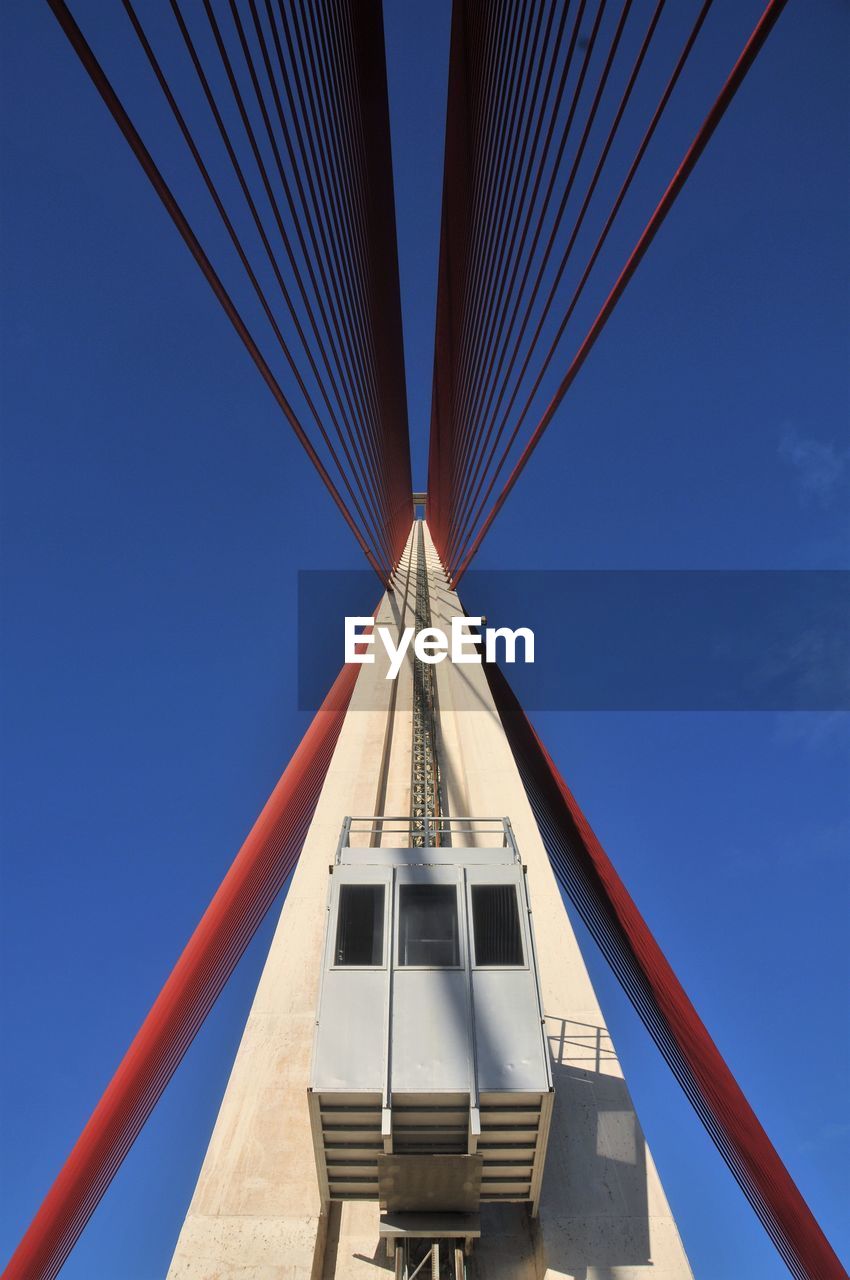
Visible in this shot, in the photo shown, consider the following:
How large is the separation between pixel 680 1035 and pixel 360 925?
17.8ft

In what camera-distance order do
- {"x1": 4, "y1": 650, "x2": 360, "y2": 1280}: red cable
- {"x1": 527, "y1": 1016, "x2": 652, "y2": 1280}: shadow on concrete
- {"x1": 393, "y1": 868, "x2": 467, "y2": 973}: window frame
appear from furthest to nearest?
{"x1": 4, "y1": 650, "x2": 360, "y2": 1280}: red cable, {"x1": 527, "y1": 1016, "x2": 652, "y2": 1280}: shadow on concrete, {"x1": 393, "y1": 868, "x2": 467, "y2": 973}: window frame

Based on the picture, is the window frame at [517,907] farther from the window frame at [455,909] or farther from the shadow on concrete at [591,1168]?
the shadow on concrete at [591,1168]

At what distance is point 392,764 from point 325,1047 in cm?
967

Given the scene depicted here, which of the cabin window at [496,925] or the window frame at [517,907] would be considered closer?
the window frame at [517,907]

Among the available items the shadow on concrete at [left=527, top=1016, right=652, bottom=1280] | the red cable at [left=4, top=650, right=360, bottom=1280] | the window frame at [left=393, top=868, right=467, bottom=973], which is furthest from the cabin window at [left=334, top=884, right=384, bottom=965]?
the red cable at [left=4, top=650, right=360, bottom=1280]

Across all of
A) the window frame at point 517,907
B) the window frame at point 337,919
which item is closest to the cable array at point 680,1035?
the window frame at point 517,907

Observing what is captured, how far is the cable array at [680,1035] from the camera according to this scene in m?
8.02

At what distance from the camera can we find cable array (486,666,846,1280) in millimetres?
8016

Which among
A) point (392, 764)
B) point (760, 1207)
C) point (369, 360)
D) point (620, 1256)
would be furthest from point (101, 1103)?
point (369, 360)

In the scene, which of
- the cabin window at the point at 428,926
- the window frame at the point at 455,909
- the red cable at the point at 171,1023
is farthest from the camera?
the red cable at the point at 171,1023

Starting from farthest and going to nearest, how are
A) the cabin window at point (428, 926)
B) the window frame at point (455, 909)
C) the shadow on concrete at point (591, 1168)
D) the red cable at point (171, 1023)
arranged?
the red cable at point (171, 1023), the shadow on concrete at point (591, 1168), the cabin window at point (428, 926), the window frame at point (455, 909)

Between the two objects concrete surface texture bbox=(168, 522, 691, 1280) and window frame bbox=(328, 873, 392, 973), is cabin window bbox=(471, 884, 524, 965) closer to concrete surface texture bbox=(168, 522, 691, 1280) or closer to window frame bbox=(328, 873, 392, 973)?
window frame bbox=(328, 873, 392, 973)

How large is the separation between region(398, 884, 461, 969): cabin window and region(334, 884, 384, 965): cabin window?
0.21 m

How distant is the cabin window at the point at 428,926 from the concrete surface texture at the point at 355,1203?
2787 millimetres
